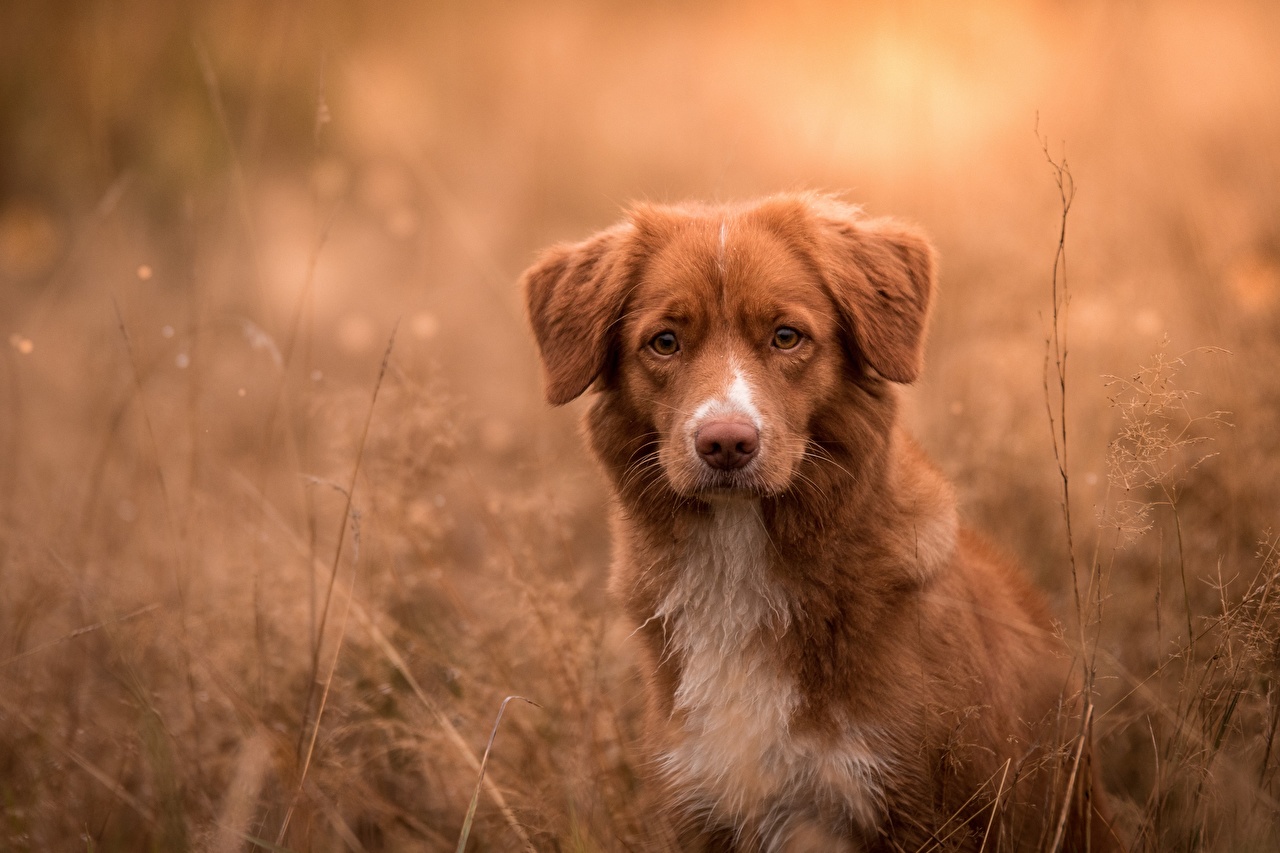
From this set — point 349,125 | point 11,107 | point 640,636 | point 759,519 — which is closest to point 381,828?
point 640,636

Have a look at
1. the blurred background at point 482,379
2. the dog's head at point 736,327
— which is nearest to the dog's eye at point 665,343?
the dog's head at point 736,327

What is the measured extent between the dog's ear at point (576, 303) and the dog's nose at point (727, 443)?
0.58 m

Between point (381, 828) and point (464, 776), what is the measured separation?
33cm

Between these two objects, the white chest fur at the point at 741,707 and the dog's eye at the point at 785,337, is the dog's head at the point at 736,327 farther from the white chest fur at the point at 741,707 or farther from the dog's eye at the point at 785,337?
the white chest fur at the point at 741,707

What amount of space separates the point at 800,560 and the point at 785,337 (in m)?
0.64

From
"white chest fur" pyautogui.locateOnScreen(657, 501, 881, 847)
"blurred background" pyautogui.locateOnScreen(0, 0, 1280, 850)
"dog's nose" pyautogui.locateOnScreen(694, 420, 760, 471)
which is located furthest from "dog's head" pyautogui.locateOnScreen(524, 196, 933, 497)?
"blurred background" pyautogui.locateOnScreen(0, 0, 1280, 850)

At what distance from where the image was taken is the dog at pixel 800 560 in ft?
8.93

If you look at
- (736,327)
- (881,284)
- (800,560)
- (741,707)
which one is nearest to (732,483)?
(800,560)

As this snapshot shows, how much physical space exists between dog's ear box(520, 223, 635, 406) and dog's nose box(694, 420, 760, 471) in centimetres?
58

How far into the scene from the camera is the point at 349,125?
886 cm

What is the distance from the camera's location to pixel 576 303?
10.7 feet

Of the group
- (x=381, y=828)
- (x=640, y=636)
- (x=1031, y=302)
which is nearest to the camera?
(x=640, y=636)

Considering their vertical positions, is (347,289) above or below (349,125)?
below

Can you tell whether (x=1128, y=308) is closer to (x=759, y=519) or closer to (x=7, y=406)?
(x=759, y=519)
